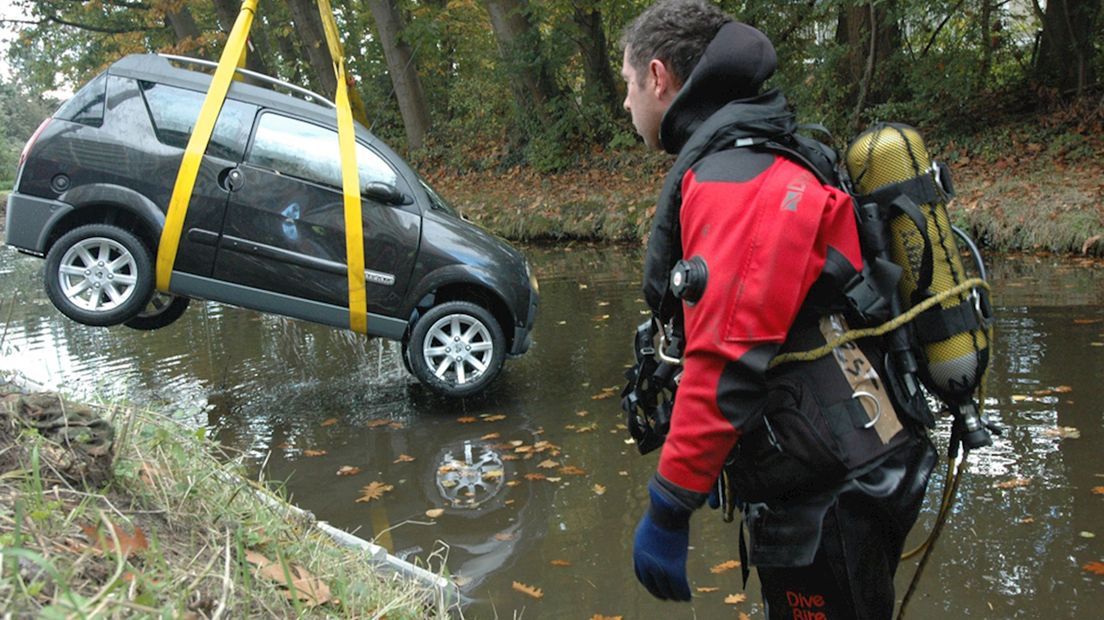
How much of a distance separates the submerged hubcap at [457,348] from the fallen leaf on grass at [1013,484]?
368cm

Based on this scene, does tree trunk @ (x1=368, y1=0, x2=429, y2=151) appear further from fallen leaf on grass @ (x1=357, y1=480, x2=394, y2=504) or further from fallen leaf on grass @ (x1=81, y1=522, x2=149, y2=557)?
fallen leaf on grass @ (x1=81, y1=522, x2=149, y2=557)

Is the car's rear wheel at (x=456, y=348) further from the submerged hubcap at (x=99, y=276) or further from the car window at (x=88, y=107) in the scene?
the car window at (x=88, y=107)

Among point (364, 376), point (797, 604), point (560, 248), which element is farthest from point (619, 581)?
point (560, 248)

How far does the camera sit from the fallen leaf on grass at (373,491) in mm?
5840

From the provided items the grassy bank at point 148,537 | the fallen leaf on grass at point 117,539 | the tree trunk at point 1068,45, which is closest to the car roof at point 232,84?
the grassy bank at point 148,537

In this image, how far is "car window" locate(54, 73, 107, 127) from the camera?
752 centimetres

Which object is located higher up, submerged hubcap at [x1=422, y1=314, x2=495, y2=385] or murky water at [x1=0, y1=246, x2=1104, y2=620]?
submerged hubcap at [x1=422, y1=314, x2=495, y2=385]

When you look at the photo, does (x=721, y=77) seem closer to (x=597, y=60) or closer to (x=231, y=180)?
(x=231, y=180)

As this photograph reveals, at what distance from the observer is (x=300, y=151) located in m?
7.63

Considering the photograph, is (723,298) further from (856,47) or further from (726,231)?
(856,47)

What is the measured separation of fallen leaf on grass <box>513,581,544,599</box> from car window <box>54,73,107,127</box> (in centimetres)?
497

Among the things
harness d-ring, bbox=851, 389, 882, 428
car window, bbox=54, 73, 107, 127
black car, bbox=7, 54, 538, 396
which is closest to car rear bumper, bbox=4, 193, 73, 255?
black car, bbox=7, 54, 538, 396

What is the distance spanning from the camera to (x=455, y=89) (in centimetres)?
2753

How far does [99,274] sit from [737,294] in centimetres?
648
